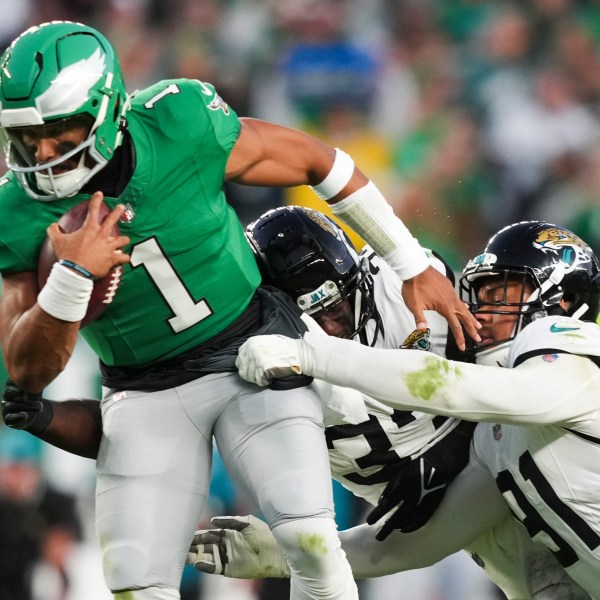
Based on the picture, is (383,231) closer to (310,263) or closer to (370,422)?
(310,263)

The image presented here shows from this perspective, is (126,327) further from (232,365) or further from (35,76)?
(35,76)

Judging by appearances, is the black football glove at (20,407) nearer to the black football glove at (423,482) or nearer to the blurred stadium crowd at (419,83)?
the black football glove at (423,482)

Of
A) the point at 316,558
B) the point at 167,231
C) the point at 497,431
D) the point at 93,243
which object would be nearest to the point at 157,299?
the point at 167,231

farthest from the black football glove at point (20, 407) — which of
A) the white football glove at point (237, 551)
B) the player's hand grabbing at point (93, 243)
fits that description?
the white football glove at point (237, 551)

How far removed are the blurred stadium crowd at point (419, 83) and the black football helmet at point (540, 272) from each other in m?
1.63

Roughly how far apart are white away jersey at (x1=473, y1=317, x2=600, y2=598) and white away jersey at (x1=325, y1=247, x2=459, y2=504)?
0.20 meters

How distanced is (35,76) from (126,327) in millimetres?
526

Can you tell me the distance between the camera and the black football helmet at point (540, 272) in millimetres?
2760

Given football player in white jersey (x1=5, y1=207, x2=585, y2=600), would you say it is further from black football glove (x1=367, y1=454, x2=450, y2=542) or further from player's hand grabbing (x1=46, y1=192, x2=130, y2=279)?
player's hand grabbing (x1=46, y1=192, x2=130, y2=279)

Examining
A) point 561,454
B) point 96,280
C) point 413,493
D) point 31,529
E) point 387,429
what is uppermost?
point 96,280

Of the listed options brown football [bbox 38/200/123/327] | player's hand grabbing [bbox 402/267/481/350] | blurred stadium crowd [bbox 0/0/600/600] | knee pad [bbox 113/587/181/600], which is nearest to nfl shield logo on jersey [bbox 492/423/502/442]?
player's hand grabbing [bbox 402/267/481/350]

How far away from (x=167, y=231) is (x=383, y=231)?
0.51 meters

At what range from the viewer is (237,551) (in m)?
2.98

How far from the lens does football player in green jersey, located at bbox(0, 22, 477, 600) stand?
7.09 feet
